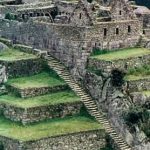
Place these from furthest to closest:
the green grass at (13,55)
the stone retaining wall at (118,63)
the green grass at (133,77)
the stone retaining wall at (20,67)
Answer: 1. the green grass at (13,55)
2. the stone retaining wall at (20,67)
3. the stone retaining wall at (118,63)
4. the green grass at (133,77)

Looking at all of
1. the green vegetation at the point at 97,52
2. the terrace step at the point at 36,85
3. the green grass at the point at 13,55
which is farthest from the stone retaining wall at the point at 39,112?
the green grass at the point at 13,55

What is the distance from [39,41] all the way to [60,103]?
289 inches

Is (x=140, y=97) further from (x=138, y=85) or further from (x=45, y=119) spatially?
(x=45, y=119)

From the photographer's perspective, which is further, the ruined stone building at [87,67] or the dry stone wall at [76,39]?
the dry stone wall at [76,39]

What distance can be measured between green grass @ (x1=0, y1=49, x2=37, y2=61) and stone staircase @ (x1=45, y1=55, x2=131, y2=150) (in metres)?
1.43

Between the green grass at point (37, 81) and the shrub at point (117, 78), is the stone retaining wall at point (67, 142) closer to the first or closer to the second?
the shrub at point (117, 78)

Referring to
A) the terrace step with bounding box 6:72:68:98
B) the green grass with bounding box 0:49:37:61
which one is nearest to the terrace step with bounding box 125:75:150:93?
the terrace step with bounding box 6:72:68:98

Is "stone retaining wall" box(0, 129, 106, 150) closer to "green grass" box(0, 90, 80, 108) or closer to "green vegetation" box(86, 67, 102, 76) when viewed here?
"green grass" box(0, 90, 80, 108)

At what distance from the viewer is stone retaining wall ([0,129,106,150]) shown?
60312 millimetres

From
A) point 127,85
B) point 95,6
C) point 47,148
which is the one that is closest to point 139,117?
point 127,85

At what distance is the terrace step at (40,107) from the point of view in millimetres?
62312

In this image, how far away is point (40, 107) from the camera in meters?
62.5

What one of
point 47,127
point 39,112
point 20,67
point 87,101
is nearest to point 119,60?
point 87,101

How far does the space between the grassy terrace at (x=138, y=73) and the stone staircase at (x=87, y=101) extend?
2.87 metres
